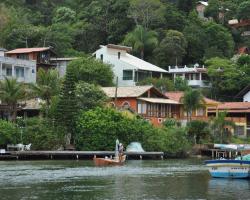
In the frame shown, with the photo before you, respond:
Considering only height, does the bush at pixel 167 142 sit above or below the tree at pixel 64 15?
below

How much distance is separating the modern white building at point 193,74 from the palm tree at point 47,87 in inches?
1351

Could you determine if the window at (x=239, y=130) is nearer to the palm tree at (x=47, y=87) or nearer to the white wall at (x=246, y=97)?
the white wall at (x=246, y=97)

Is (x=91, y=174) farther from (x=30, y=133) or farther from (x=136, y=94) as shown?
→ (x=136, y=94)

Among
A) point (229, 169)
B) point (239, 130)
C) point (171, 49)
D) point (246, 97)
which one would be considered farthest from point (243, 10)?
point (229, 169)

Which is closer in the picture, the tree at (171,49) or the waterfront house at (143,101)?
the waterfront house at (143,101)

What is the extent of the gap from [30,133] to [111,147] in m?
8.97

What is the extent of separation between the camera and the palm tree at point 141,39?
112938 millimetres

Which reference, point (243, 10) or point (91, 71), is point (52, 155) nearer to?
point (91, 71)

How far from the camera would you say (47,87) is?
249 feet

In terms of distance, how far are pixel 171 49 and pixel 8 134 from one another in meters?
48.0

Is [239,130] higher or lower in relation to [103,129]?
higher

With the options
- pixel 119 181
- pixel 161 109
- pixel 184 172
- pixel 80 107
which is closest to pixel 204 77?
pixel 161 109

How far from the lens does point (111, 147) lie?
71.1 metres

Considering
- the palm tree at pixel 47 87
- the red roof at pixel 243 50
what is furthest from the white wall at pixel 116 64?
the red roof at pixel 243 50
